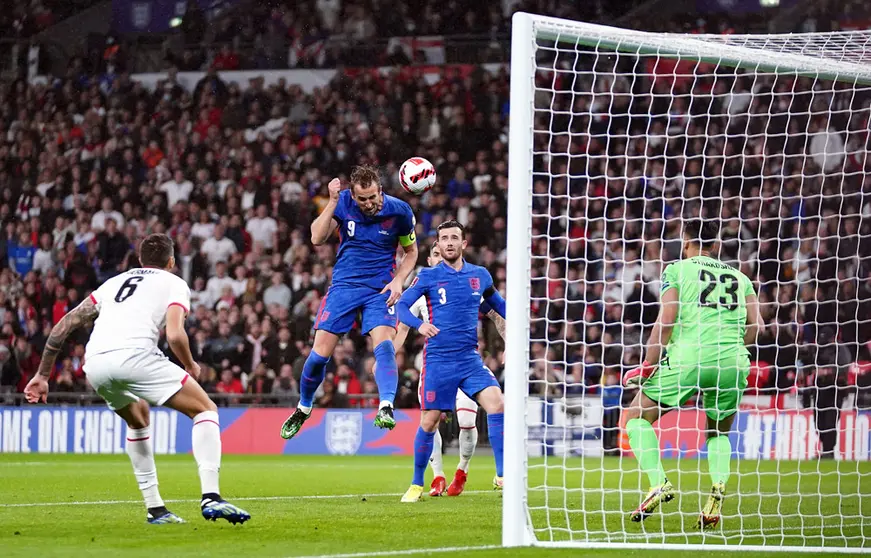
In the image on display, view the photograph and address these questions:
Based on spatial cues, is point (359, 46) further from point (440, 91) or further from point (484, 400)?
point (484, 400)

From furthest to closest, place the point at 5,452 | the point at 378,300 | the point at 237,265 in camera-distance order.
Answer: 1. the point at 237,265
2. the point at 5,452
3. the point at 378,300

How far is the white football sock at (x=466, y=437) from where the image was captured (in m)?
10.9

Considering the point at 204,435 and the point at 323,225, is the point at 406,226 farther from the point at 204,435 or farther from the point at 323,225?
the point at 204,435

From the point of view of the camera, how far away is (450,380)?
9953mm

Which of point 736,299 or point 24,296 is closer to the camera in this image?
point 736,299

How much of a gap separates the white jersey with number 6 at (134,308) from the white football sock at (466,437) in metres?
4.24

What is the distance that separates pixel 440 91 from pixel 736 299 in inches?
630

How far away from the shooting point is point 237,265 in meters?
21.0

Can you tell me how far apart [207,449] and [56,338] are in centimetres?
111

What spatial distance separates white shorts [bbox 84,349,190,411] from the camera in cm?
709

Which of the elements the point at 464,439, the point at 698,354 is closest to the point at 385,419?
the point at 464,439

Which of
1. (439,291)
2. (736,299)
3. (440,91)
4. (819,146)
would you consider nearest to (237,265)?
(440,91)

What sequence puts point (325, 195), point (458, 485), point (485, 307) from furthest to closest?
point (325, 195), point (458, 485), point (485, 307)

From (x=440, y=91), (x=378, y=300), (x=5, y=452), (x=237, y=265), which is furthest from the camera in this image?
(x=440, y=91)
